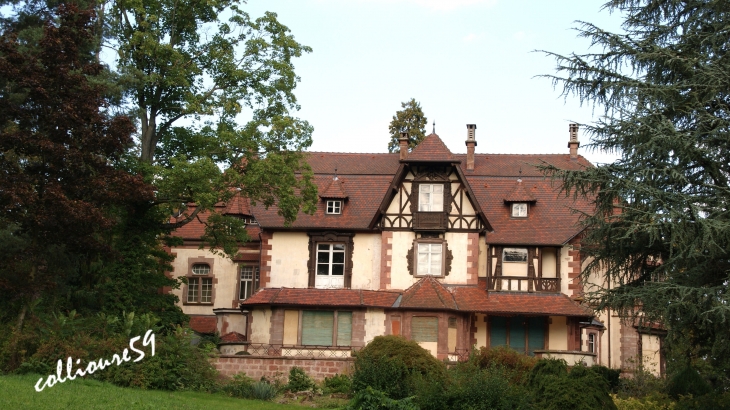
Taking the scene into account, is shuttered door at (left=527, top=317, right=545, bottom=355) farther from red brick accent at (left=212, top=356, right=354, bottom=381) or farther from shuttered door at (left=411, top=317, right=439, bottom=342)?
red brick accent at (left=212, top=356, right=354, bottom=381)

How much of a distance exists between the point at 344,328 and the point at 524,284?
7.29 m

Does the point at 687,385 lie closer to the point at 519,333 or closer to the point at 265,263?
the point at 519,333

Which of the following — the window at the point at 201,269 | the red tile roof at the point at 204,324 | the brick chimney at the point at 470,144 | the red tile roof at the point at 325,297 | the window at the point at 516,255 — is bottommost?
the red tile roof at the point at 204,324

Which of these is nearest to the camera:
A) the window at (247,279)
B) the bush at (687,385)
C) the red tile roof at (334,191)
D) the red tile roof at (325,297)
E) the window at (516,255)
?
the bush at (687,385)

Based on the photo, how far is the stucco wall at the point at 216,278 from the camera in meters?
40.0

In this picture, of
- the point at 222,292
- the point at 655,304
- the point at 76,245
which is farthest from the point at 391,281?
the point at 655,304

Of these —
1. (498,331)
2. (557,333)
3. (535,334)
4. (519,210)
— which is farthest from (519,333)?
(519,210)

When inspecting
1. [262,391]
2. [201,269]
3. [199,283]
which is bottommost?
[262,391]

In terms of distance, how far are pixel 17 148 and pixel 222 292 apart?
17.3 metres

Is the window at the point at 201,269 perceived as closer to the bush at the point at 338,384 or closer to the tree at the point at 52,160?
the tree at the point at 52,160

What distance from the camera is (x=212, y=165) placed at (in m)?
28.9

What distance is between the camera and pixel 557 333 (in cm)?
3472

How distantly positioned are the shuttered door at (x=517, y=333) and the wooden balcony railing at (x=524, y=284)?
1173 millimetres

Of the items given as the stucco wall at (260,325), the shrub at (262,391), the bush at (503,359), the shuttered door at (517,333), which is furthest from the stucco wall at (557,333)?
the shrub at (262,391)
